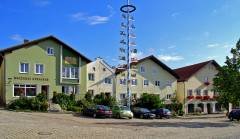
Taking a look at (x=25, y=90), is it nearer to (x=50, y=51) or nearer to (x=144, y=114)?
(x=50, y=51)

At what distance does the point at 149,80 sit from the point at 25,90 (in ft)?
74.5

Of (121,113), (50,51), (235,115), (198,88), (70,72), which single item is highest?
(50,51)

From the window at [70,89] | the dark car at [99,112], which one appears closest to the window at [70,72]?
the window at [70,89]

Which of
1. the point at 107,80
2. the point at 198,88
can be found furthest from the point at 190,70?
the point at 107,80

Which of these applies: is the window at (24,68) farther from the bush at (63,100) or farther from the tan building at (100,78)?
the tan building at (100,78)

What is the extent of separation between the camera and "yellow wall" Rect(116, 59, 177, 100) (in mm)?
63219

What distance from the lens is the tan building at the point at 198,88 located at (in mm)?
69331

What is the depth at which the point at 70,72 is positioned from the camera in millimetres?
55125

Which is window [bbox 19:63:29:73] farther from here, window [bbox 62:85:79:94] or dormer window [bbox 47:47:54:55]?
window [bbox 62:85:79:94]

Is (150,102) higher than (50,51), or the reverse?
(50,51)

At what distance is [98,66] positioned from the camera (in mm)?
60094

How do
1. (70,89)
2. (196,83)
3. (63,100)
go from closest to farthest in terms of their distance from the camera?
(63,100) → (70,89) → (196,83)

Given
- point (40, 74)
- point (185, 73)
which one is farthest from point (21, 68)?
point (185, 73)

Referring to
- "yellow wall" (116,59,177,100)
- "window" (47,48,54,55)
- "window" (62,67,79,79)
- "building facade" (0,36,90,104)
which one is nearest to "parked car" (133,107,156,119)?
"building facade" (0,36,90,104)
